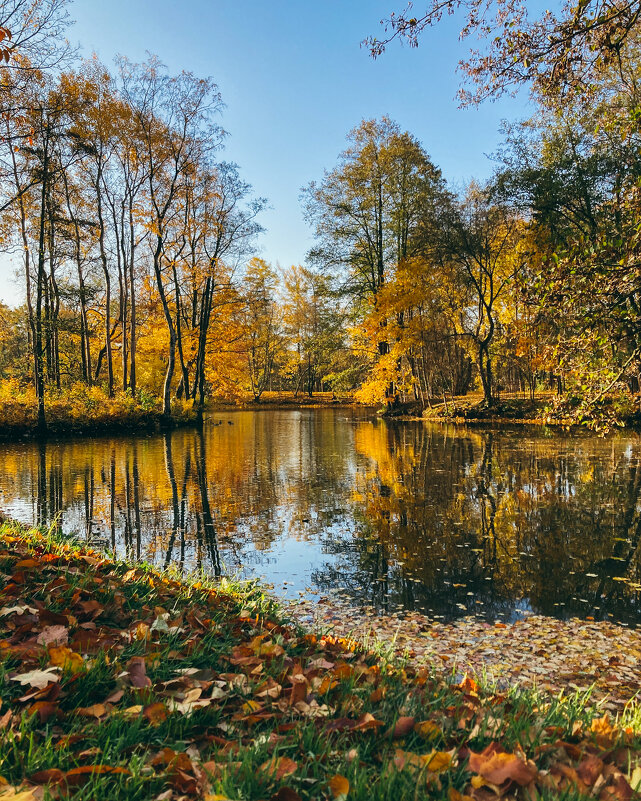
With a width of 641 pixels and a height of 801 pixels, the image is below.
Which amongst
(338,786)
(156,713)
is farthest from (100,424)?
(338,786)

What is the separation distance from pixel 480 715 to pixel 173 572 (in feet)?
11.9

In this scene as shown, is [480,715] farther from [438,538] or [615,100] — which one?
[615,100]

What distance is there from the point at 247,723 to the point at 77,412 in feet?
65.6

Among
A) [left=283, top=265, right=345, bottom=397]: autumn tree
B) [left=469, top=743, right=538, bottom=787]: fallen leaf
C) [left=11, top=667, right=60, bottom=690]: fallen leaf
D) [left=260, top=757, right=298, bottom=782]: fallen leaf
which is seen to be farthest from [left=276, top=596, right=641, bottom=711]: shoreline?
[left=283, top=265, right=345, bottom=397]: autumn tree

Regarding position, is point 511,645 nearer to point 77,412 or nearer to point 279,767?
point 279,767

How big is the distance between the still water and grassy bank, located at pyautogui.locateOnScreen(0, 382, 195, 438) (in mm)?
2514

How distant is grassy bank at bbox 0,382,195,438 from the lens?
18438 mm

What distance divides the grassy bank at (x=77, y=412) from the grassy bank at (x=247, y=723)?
1751 cm

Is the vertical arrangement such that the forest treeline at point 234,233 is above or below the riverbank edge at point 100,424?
above

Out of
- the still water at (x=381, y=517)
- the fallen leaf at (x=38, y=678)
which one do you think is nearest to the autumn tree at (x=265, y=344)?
the still water at (x=381, y=517)

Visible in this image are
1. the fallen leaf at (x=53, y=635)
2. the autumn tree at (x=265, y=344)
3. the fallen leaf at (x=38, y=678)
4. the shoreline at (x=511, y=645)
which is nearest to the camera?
the fallen leaf at (x=38, y=678)

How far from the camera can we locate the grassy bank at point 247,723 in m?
1.64

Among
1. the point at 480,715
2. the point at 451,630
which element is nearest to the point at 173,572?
the point at 451,630

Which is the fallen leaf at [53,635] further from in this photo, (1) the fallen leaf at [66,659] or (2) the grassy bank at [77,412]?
(2) the grassy bank at [77,412]
